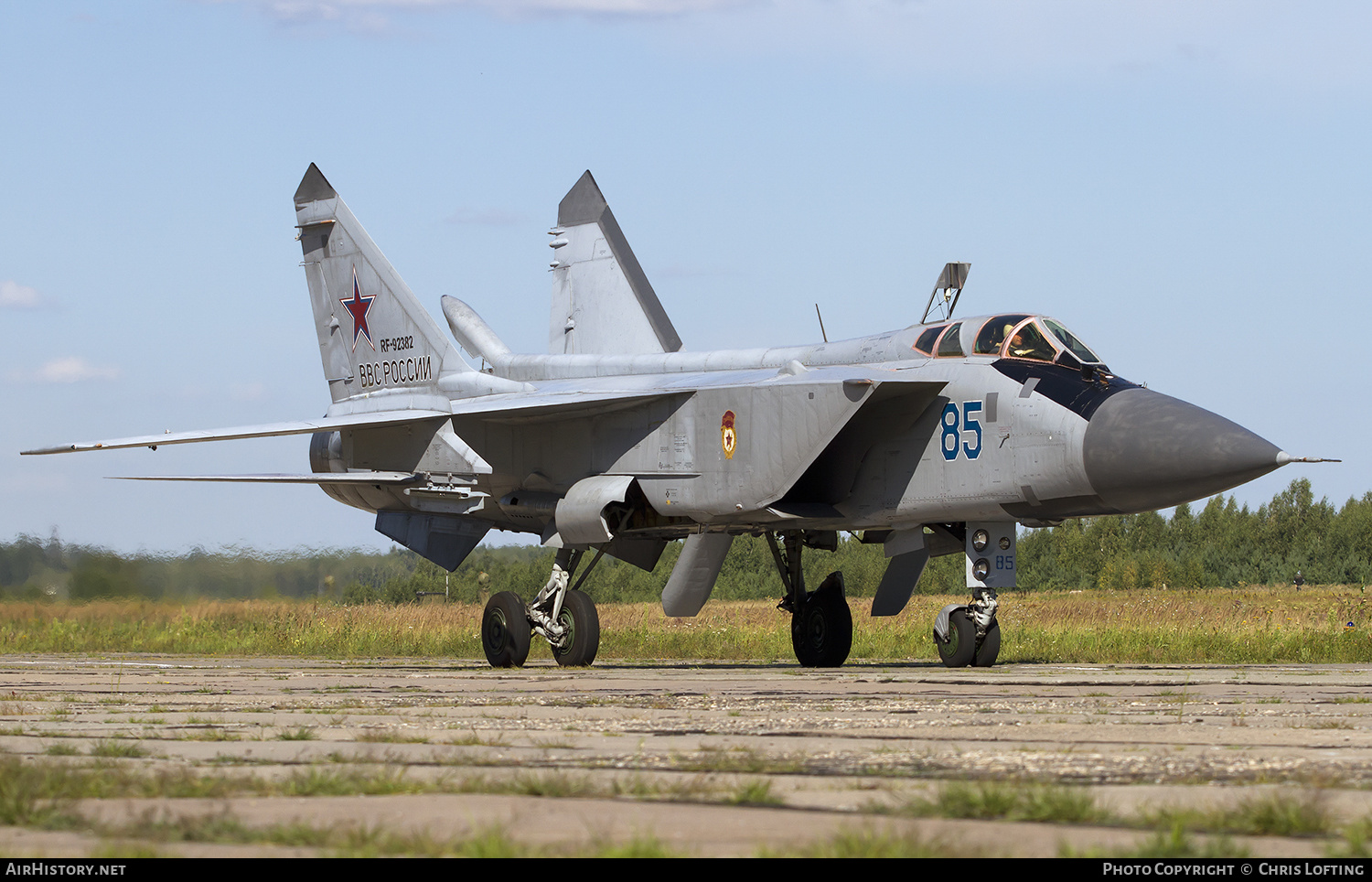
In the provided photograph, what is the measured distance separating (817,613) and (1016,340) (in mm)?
4021

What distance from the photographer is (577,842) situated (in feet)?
12.4

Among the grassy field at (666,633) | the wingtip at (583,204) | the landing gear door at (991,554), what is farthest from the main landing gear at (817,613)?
the wingtip at (583,204)

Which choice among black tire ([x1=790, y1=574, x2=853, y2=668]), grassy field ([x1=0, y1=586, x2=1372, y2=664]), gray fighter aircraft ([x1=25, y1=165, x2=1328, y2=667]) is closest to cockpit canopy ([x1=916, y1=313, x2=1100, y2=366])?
gray fighter aircraft ([x1=25, y1=165, x2=1328, y2=667])

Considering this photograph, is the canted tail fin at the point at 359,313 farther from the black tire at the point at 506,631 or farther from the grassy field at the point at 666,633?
the grassy field at the point at 666,633

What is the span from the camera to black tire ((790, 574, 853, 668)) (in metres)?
15.8

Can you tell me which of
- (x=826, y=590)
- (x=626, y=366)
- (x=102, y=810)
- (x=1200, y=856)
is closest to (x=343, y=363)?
(x=626, y=366)

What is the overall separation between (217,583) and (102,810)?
695 inches

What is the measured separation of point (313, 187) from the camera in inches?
759

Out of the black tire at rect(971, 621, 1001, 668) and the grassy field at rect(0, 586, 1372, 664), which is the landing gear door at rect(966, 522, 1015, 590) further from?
the grassy field at rect(0, 586, 1372, 664)

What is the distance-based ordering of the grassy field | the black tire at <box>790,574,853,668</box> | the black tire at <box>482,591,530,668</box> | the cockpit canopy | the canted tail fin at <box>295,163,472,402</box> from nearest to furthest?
the cockpit canopy < the black tire at <box>482,591,530,668</box> < the black tire at <box>790,574,853,668</box> < the grassy field < the canted tail fin at <box>295,163,472,402</box>

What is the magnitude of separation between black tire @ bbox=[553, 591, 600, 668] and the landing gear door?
3.90 meters

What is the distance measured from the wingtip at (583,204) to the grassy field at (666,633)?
5.60m

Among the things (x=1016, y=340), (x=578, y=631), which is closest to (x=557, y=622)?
(x=578, y=631)

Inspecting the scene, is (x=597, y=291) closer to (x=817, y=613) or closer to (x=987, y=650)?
(x=817, y=613)
